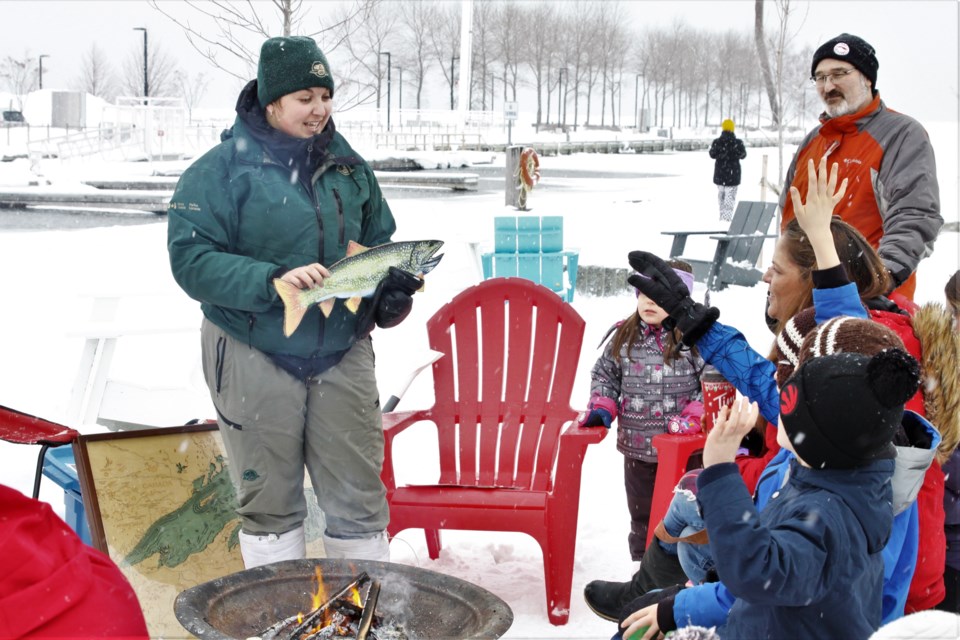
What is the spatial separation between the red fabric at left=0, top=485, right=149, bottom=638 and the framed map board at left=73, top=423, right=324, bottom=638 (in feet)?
4.51

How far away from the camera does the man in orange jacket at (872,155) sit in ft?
11.8

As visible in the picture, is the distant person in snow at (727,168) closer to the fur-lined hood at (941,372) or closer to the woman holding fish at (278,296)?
the woman holding fish at (278,296)

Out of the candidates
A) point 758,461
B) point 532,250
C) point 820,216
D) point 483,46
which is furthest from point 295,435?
point 483,46

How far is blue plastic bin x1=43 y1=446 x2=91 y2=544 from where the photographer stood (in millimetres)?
3561

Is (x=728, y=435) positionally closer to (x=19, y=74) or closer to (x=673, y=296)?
(x=673, y=296)

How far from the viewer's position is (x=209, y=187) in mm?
2885

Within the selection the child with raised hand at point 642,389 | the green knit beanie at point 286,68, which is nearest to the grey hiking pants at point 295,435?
the green knit beanie at point 286,68

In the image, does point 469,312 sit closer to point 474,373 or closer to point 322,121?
point 474,373

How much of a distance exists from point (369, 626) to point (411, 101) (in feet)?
267

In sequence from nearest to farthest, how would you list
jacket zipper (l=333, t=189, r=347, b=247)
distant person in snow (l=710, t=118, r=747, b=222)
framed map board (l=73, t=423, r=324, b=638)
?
jacket zipper (l=333, t=189, r=347, b=247) < framed map board (l=73, t=423, r=324, b=638) < distant person in snow (l=710, t=118, r=747, b=222)

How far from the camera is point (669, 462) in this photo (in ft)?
11.0

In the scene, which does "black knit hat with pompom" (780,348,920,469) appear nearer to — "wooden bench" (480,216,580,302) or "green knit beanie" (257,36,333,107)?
"green knit beanie" (257,36,333,107)

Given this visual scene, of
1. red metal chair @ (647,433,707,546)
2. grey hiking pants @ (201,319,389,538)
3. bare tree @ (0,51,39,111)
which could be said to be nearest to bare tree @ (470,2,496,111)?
bare tree @ (0,51,39,111)

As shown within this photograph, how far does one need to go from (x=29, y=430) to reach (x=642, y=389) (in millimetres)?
2140
